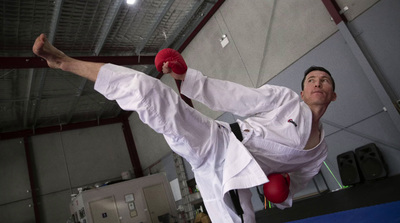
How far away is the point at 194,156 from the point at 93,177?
8898 millimetres

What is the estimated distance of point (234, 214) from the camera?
1.66 meters

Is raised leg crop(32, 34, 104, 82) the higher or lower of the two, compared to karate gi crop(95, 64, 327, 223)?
higher

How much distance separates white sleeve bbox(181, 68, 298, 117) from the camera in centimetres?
183

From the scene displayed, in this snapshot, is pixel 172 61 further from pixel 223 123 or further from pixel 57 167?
pixel 57 167

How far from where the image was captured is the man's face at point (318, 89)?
1.95 meters

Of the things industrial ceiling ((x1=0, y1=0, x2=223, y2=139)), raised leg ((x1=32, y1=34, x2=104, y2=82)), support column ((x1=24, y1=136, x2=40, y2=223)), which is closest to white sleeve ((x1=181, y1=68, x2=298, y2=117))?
raised leg ((x1=32, y1=34, x2=104, y2=82))

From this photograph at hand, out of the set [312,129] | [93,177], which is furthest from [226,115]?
[93,177]

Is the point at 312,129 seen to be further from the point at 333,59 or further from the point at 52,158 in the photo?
the point at 52,158

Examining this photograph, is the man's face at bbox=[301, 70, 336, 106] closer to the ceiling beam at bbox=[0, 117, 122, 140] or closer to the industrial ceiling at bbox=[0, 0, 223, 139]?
the industrial ceiling at bbox=[0, 0, 223, 139]

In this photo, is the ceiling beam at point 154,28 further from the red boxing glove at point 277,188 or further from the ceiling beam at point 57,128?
the red boxing glove at point 277,188

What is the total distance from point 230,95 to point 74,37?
5485 mm

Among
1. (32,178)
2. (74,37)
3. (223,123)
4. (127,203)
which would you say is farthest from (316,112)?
(32,178)

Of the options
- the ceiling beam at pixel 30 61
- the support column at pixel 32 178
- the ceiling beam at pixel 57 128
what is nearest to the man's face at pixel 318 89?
the ceiling beam at pixel 30 61

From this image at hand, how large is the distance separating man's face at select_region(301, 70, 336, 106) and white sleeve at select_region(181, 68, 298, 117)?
23 cm
